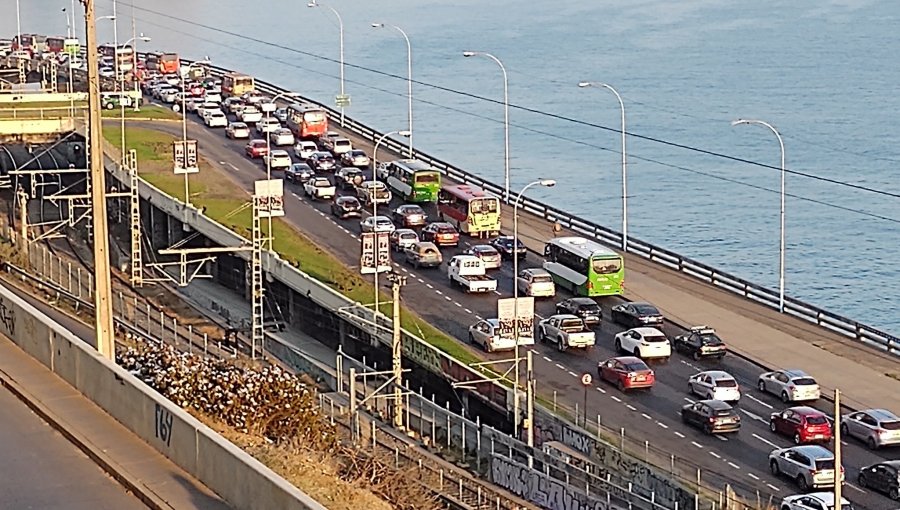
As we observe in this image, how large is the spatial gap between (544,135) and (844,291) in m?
41.8

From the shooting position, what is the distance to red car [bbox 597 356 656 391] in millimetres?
48250

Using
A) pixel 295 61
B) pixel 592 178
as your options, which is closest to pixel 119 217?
pixel 592 178

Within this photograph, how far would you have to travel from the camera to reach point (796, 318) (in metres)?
58.9

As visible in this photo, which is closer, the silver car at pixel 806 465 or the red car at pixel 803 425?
the silver car at pixel 806 465

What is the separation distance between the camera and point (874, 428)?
43.3m

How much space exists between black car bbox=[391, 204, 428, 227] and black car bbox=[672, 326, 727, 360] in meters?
21.6

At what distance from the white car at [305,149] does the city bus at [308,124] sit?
4123 millimetres

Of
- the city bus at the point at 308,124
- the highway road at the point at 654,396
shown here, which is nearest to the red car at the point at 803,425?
the highway road at the point at 654,396

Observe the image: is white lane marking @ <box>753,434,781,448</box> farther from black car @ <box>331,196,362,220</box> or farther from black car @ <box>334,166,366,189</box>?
black car @ <box>334,166,366,189</box>

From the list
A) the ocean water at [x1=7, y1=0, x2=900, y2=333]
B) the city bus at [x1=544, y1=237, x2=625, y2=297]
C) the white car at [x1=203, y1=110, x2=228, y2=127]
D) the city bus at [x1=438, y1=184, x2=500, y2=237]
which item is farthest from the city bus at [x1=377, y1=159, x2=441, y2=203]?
the white car at [x1=203, y1=110, x2=228, y2=127]

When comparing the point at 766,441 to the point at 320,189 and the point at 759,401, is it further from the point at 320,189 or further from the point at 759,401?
the point at 320,189

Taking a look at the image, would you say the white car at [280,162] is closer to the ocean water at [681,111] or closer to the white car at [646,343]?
the ocean water at [681,111]

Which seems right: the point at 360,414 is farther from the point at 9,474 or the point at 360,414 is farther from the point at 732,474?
the point at 9,474

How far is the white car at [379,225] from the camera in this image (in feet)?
222
